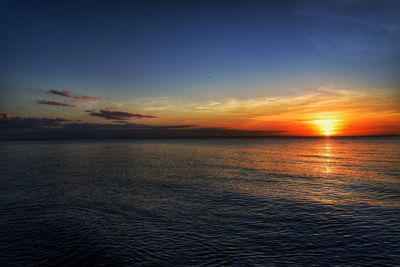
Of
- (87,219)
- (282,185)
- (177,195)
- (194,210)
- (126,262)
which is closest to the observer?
(126,262)

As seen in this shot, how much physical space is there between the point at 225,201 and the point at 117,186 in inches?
751

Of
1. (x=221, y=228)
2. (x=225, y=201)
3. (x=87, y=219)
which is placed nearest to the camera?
(x=221, y=228)

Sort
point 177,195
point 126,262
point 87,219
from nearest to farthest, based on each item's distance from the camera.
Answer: point 126,262
point 87,219
point 177,195

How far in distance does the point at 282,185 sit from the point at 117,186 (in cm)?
2502

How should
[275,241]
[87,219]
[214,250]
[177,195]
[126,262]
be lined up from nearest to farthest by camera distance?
[126,262] < [214,250] < [275,241] < [87,219] < [177,195]

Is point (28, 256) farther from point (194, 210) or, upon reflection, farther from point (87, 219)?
point (194, 210)

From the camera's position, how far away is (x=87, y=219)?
26484 millimetres

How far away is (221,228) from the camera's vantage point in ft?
77.0

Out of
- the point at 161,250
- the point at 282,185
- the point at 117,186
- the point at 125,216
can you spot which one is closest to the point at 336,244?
the point at 161,250

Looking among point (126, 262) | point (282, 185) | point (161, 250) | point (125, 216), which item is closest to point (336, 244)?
point (161, 250)

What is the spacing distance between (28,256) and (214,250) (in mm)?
11869

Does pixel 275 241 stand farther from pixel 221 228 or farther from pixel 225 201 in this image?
pixel 225 201

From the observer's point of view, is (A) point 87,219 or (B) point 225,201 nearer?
(A) point 87,219

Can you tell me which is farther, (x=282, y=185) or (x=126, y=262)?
(x=282, y=185)
